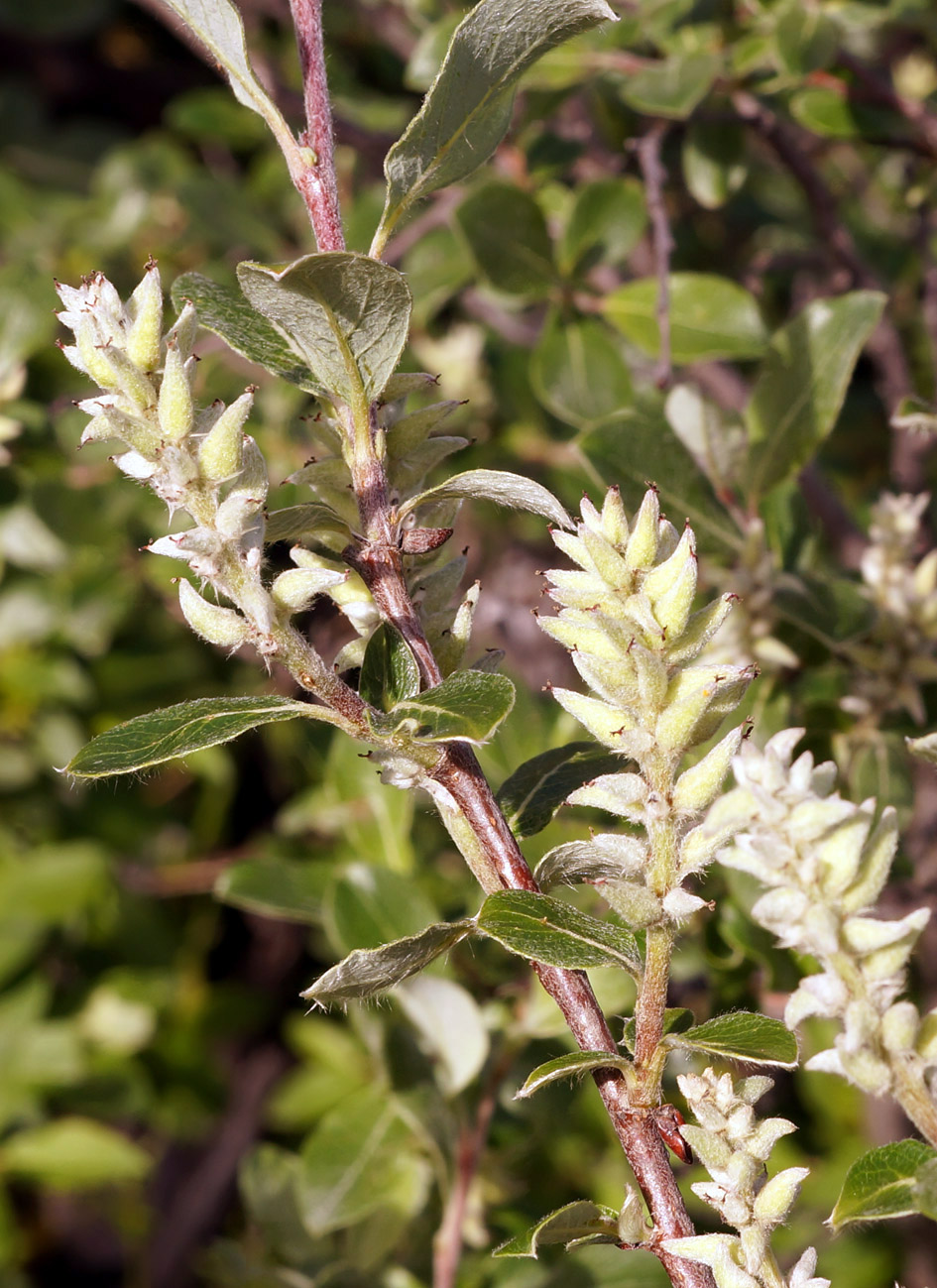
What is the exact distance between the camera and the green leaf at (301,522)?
2.65 ft

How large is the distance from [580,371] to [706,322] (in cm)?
18

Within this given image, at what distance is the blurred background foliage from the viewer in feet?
4.46

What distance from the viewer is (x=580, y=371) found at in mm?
1715

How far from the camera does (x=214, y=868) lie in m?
2.81

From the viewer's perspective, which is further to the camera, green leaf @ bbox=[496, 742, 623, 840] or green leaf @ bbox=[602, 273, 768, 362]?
green leaf @ bbox=[602, 273, 768, 362]

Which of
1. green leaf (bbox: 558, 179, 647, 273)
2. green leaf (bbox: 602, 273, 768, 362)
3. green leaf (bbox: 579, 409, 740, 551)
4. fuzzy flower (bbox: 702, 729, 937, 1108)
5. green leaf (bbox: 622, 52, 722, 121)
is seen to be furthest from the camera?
→ green leaf (bbox: 558, 179, 647, 273)

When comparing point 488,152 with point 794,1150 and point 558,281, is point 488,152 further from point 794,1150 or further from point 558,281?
point 794,1150

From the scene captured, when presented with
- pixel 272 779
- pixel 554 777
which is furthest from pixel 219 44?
pixel 272 779

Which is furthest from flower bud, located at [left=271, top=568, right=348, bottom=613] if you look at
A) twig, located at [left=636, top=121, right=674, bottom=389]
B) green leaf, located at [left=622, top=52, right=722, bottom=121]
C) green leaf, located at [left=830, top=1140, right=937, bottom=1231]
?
green leaf, located at [left=622, top=52, right=722, bottom=121]

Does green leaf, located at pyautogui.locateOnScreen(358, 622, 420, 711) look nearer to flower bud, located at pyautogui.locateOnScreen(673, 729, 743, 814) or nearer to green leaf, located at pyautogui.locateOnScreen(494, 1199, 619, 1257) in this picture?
flower bud, located at pyautogui.locateOnScreen(673, 729, 743, 814)

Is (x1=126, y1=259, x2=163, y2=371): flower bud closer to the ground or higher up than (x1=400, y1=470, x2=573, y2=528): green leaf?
higher up

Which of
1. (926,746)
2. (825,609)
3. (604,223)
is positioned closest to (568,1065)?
(926,746)

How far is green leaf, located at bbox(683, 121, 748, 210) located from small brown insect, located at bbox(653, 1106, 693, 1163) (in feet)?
4.38

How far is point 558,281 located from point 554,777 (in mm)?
1033
